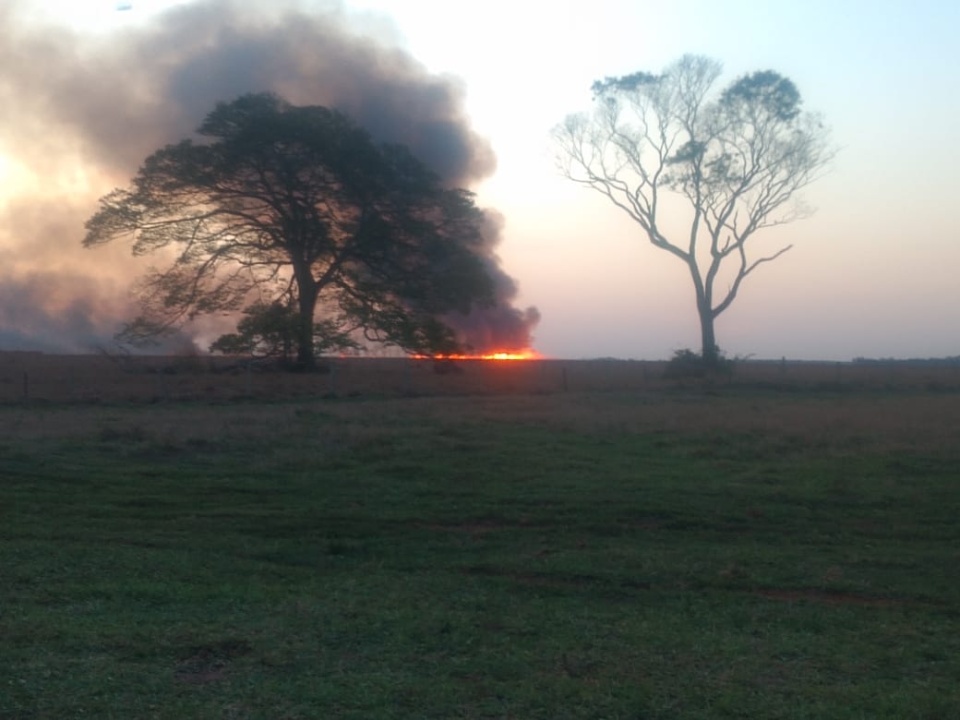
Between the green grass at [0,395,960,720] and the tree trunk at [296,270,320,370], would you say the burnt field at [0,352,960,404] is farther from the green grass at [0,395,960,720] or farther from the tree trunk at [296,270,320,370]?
the green grass at [0,395,960,720]

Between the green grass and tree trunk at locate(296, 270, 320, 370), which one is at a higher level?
tree trunk at locate(296, 270, 320, 370)

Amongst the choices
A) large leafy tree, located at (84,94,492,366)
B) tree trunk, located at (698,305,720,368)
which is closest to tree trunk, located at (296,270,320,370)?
large leafy tree, located at (84,94,492,366)

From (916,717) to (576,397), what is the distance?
29424 mm

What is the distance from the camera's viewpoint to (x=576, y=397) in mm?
35625

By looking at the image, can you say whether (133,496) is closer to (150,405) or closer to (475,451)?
(475,451)

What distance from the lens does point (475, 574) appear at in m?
10.3

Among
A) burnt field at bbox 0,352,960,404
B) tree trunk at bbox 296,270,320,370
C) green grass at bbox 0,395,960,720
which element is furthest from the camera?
tree trunk at bbox 296,270,320,370

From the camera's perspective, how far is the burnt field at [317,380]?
113 ft

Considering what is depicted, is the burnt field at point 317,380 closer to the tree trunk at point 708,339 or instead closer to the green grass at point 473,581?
the tree trunk at point 708,339

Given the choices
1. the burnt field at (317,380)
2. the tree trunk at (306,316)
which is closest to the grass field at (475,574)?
the burnt field at (317,380)

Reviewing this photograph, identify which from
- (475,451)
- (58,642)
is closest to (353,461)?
(475,451)

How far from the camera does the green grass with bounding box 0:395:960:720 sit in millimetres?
6527

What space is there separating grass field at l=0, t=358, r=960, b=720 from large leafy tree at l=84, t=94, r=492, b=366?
18979 millimetres

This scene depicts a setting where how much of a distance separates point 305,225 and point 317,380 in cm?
595
